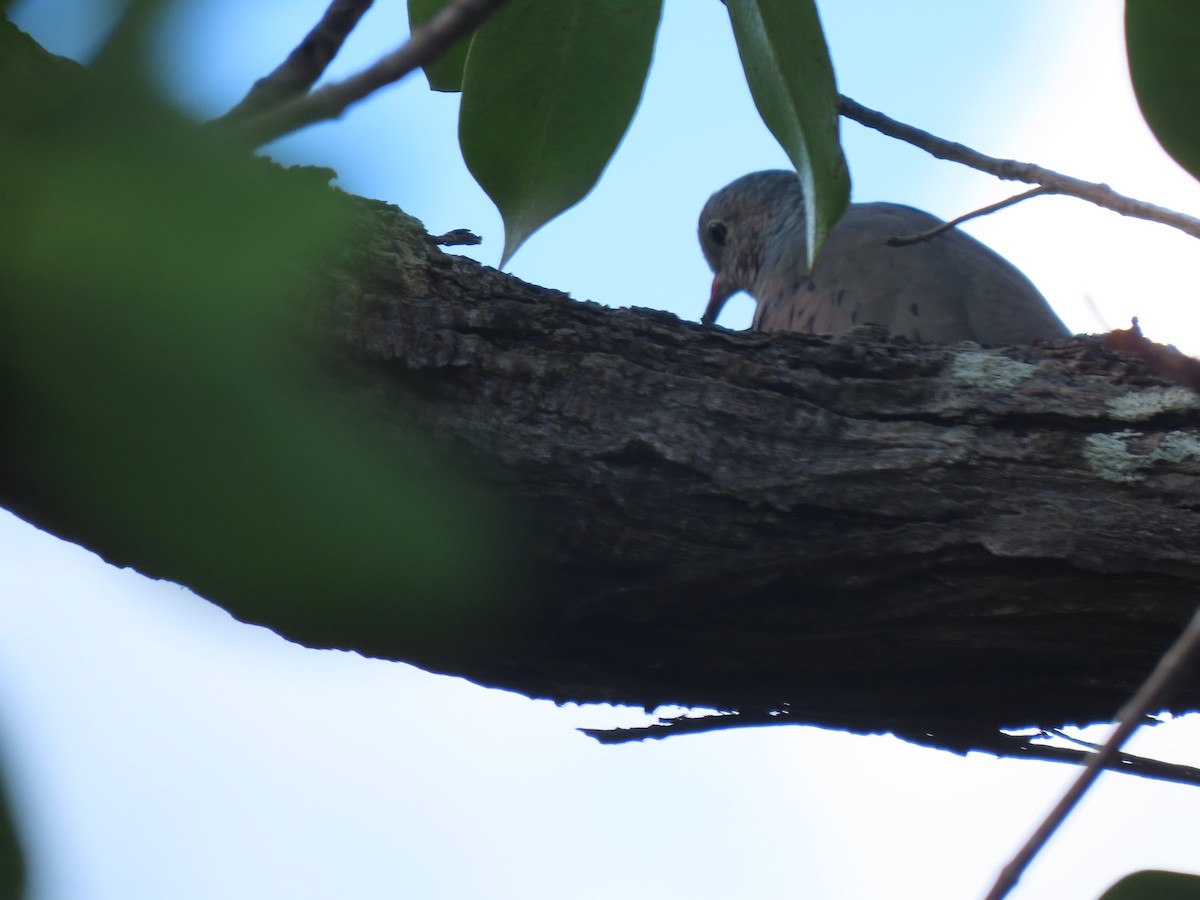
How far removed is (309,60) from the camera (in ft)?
1.89

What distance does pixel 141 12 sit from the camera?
0.26 metres

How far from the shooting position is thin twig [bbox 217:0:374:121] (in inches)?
16.3

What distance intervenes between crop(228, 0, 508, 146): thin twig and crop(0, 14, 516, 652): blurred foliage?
28 mm

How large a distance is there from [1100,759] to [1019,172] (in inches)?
37.2

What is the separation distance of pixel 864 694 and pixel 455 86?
95 centimetres

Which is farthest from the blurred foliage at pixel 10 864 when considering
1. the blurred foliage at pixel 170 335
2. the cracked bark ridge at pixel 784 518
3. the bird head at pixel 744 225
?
the bird head at pixel 744 225

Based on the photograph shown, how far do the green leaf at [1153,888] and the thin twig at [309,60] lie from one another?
65 cm

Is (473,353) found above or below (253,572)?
above

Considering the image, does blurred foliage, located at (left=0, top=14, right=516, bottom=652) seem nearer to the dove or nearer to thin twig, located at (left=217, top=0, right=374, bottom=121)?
thin twig, located at (left=217, top=0, right=374, bottom=121)

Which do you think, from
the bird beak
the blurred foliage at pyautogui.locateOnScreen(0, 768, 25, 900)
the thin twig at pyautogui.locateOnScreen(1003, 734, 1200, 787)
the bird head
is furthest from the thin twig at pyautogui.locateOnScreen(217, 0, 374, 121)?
the bird beak

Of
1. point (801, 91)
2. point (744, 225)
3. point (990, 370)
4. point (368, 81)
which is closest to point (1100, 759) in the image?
point (368, 81)

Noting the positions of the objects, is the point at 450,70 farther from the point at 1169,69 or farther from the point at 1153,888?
the point at 1153,888

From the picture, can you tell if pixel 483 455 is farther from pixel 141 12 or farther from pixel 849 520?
pixel 141 12

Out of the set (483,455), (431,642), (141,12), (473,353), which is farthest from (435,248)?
(141,12)
